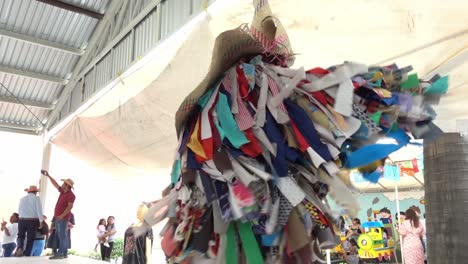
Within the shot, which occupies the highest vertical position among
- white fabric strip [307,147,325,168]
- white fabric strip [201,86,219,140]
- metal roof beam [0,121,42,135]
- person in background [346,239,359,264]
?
metal roof beam [0,121,42,135]

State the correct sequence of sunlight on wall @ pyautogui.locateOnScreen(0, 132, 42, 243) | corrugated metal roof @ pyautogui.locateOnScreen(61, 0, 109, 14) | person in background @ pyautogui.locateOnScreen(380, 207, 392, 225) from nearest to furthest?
1. corrugated metal roof @ pyautogui.locateOnScreen(61, 0, 109, 14)
2. person in background @ pyautogui.locateOnScreen(380, 207, 392, 225)
3. sunlight on wall @ pyautogui.locateOnScreen(0, 132, 42, 243)

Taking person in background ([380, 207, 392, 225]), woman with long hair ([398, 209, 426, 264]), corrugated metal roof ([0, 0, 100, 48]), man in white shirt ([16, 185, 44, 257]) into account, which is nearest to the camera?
woman with long hair ([398, 209, 426, 264])

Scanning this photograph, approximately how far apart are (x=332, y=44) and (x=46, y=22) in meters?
6.16

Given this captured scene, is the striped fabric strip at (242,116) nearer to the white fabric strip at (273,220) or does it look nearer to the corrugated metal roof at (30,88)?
the white fabric strip at (273,220)

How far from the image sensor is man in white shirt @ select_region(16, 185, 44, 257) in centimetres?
549

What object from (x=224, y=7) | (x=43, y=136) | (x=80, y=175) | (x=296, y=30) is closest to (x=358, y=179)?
(x=296, y=30)

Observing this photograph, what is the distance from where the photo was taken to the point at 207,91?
82cm

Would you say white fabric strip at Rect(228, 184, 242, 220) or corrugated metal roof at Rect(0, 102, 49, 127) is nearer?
white fabric strip at Rect(228, 184, 242, 220)

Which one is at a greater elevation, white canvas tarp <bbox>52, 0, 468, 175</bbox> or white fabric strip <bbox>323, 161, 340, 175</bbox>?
white canvas tarp <bbox>52, 0, 468, 175</bbox>

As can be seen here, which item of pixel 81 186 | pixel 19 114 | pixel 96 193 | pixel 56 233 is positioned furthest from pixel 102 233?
pixel 19 114

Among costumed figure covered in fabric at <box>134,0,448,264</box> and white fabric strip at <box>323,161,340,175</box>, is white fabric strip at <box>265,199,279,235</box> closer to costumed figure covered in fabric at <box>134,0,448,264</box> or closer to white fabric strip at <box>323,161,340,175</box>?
costumed figure covered in fabric at <box>134,0,448,264</box>

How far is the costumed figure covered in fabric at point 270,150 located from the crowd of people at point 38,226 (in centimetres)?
439

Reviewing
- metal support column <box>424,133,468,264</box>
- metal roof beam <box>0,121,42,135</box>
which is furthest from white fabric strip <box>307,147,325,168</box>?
metal roof beam <box>0,121,42,135</box>

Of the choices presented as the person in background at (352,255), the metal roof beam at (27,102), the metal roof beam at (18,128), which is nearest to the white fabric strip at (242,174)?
the person in background at (352,255)
